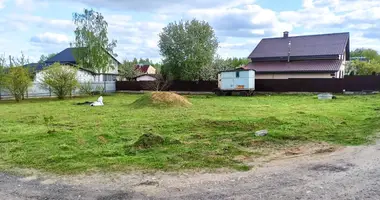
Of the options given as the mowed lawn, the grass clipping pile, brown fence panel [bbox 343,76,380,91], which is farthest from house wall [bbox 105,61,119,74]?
the mowed lawn

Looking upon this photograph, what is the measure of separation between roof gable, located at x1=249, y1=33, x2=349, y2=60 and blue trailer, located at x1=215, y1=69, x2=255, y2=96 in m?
7.42

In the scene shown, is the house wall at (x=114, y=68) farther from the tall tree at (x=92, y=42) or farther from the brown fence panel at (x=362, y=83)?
the brown fence panel at (x=362, y=83)

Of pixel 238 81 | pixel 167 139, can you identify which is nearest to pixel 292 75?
pixel 238 81

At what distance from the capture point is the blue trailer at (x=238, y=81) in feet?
84.6

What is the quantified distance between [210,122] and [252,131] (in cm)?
159

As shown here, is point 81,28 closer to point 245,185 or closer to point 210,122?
point 210,122

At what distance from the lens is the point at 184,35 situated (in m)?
31.9

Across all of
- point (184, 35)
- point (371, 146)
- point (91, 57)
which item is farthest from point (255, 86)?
point (371, 146)

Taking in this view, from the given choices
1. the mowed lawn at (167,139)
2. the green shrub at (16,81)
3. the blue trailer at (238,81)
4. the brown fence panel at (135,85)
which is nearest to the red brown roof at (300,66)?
the blue trailer at (238,81)

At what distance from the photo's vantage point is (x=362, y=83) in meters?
25.0

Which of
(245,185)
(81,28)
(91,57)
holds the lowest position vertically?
(245,185)

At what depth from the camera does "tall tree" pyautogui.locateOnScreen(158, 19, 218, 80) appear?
3177 centimetres

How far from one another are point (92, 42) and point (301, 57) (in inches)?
872

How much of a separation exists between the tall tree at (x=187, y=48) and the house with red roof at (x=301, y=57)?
449 cm
